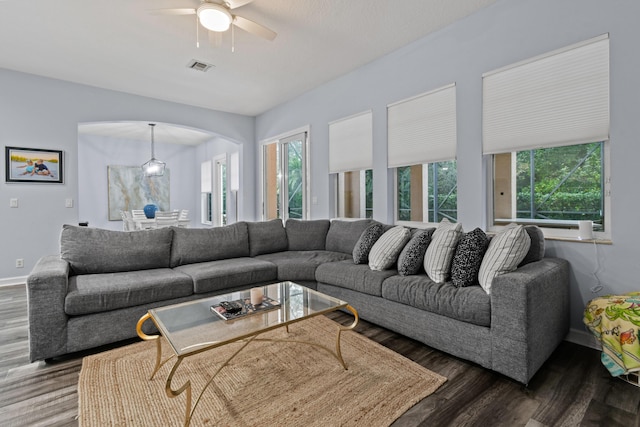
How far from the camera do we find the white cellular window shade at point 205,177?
8.23 m

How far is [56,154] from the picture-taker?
14.8 ft

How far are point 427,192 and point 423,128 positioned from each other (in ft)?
2.39

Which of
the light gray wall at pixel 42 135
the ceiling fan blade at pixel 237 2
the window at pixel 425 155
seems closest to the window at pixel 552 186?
the window at pixel 425 155

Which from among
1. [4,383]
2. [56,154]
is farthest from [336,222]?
[56,154]

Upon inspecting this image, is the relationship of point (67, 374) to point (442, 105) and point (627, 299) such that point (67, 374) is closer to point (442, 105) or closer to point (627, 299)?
point (627, 299)

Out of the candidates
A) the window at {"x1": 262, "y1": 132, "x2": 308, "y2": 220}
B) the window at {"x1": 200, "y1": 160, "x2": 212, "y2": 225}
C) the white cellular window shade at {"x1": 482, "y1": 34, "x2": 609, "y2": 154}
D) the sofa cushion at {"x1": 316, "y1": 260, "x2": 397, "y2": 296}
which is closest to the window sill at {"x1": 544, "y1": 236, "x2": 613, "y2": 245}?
the white cellular window shade at {"x1": 482, "y1": 34, "x2": 609, "y2": 154}

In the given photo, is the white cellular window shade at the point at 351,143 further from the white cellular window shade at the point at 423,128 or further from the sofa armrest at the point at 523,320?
the sofa armrest at the point at 523,320

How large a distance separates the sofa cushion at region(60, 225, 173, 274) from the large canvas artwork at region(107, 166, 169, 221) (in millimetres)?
5574

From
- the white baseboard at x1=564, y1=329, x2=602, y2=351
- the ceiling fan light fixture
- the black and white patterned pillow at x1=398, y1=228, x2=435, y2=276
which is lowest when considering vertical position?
the white baseboard at x1=564, y1=329, x2=602, y2=351

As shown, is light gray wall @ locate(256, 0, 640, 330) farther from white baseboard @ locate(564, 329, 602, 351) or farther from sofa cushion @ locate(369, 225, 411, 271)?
sofa cushion @ locate(369, 225, 411, 271)

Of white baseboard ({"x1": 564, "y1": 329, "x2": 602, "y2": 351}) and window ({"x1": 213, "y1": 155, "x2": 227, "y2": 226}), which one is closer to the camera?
white baseboard ({"x1": 564, "y1": 329, "x2": 602, "y2": 351})

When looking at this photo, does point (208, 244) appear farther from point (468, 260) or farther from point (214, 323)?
point (468, 260)

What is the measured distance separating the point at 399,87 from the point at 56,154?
4754 millimetres

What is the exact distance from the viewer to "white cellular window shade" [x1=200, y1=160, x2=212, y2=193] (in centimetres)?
823
